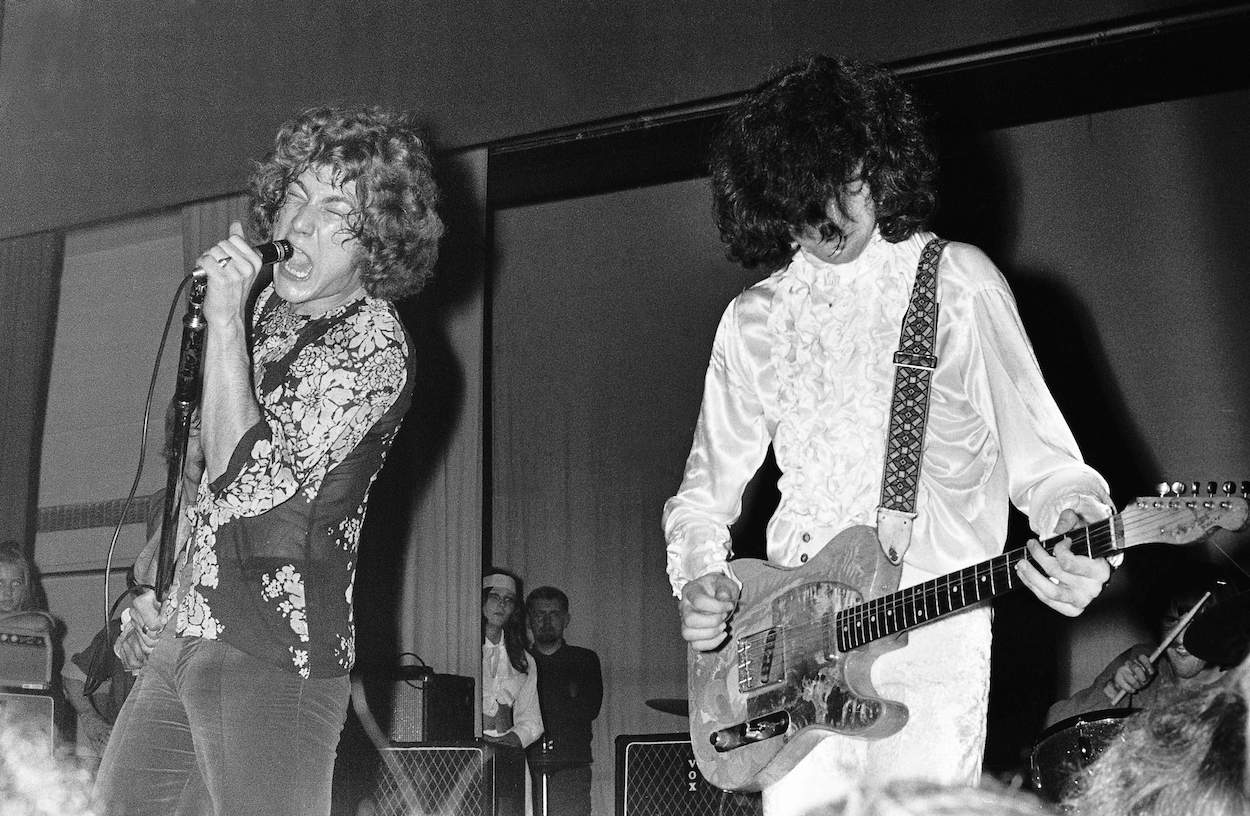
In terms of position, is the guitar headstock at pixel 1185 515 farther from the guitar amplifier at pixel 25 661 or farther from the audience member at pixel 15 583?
the audience member at pixel 15 583

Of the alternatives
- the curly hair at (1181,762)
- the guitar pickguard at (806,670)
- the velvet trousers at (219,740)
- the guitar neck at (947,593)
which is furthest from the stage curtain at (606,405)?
the curly hair at (1181,762)

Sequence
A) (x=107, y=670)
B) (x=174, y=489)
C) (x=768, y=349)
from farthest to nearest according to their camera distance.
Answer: (x=107, y=670), (x=768, y=349), (x=174, y=489)

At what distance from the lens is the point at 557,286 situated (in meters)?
7.91

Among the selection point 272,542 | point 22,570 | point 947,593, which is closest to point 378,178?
point 272,542

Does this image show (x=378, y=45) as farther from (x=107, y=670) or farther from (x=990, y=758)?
(x=990, y=758)

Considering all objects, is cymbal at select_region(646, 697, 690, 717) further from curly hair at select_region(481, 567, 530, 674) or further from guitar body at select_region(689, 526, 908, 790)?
guitar body at select_region(689, 526, 908, 790)

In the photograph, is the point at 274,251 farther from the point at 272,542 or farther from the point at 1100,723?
the point at 1100,723

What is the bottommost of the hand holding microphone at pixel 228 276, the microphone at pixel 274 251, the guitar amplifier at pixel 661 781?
the guitar amplifier at pixel 661 781

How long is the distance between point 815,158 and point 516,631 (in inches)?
209

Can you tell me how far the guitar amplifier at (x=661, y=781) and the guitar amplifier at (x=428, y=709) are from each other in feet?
3.21

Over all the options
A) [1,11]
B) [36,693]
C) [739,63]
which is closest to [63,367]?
[1,11]

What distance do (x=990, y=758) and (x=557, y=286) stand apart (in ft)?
12.3

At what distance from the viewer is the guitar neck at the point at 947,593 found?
6.15 ft

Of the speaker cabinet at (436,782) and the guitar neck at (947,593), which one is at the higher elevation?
the guitar neck at (947,593)
